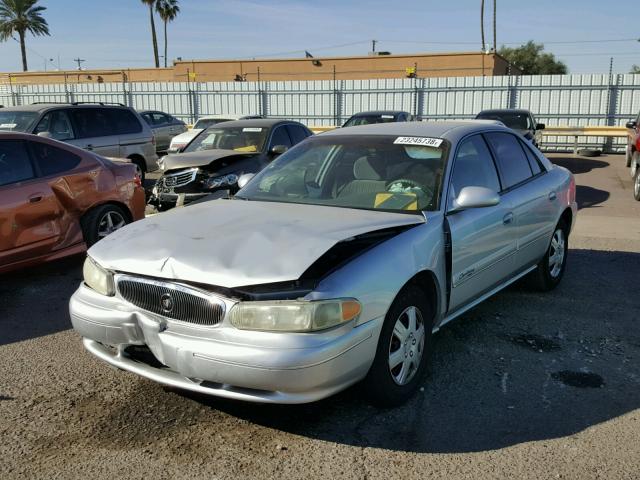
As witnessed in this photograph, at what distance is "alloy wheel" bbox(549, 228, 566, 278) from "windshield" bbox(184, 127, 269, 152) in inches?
203

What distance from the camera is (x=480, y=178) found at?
467cm

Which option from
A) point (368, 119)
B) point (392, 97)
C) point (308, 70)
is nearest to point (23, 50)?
point (308, 70)

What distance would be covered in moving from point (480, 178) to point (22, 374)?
11.4 ft

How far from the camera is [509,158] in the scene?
17.1 feet

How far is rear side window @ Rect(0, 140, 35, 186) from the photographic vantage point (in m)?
5.98

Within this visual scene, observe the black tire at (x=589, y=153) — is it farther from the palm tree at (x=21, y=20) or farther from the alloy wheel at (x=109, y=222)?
the palm tree at (x=21, y=20)

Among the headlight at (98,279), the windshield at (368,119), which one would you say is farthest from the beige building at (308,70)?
the headlight at (98,279)

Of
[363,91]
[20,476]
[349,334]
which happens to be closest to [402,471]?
[349,334]

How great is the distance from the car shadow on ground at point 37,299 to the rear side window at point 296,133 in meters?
4.34

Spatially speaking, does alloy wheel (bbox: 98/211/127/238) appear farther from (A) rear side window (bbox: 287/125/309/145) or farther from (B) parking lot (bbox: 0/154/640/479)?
(A) rear side window (bbox: 287/125/309/145)

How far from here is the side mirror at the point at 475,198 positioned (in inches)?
157

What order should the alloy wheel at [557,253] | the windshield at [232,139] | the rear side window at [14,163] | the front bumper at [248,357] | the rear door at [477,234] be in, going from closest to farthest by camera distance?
the front bumper at [248,357] < the rear door at [477,234] < the alloy wheel at [557,253] < the rear side window at [14,163] < the windshield at [232,139]

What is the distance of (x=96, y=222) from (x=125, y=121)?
5.87 meters

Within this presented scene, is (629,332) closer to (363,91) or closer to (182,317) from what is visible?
(182,317)
